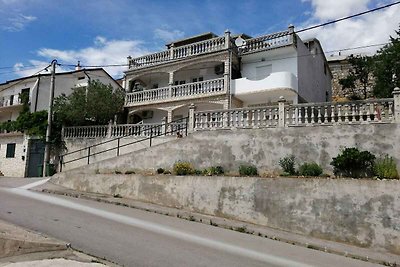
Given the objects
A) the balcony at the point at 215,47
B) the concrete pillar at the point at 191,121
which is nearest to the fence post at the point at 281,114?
the concrete pillar at the point at 191,121

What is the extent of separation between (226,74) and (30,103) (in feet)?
55.3

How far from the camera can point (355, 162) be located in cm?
1207

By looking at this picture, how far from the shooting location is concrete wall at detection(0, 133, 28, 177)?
85.5 feet

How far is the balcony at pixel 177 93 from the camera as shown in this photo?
22469mm

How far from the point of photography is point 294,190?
1202 cm

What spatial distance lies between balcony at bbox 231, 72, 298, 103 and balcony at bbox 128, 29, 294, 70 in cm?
231

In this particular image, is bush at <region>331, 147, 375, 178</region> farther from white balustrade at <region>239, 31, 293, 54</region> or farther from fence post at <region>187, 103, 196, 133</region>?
white balustrade at <region>239, 31, 293, 54</region>

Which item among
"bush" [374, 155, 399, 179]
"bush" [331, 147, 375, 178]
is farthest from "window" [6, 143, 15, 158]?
"bush" [374, 155, 399, 179]

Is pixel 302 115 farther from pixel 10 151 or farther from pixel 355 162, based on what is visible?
pixel 10 151

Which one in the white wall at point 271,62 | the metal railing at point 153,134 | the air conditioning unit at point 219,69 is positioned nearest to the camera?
the metal railing at point 153,134

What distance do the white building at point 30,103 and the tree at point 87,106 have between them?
3.69m

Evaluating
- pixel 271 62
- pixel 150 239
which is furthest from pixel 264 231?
pixel 271 62

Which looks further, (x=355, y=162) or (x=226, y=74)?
(x=226, y=74)

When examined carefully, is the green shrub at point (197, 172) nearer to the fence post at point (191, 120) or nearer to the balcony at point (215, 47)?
the fence post at point (191, 120)
